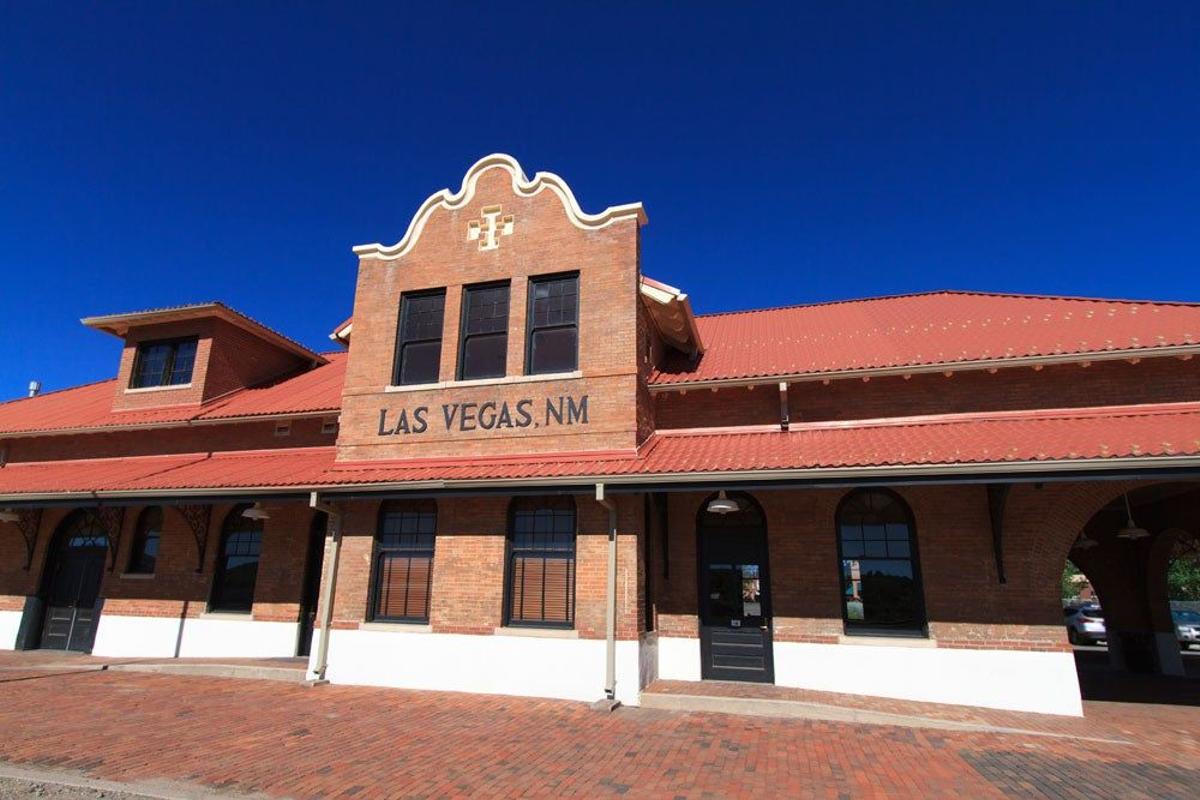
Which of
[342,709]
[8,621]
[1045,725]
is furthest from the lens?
[8,621]

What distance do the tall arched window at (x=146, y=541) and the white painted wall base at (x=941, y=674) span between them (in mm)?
13191

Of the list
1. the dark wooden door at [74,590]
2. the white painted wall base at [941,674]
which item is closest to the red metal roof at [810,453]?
the dark wooden door at [74,590]

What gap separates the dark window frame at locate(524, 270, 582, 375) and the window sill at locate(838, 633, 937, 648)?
5.95 meters

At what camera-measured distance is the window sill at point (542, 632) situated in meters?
9.75

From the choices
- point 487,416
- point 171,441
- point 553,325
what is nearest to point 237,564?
point 171,441

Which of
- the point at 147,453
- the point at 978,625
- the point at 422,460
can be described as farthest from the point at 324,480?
the point at 978,625

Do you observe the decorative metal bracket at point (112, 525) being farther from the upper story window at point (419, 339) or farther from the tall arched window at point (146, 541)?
the upper story window at point (419, 339)

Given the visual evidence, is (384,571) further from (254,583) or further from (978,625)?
(978,625)

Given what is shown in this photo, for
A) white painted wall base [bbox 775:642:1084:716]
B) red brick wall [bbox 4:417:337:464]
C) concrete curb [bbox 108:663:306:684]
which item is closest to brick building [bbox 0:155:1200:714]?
white painted wall base [bbox 775:642:1084:716]

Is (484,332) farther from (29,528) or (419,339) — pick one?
(29,528)

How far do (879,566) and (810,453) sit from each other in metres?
2.27

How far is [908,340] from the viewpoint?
12.4 meters

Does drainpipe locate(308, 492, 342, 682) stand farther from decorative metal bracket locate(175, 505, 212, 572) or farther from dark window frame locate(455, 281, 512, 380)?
decorative metal bracket locate(175, 505, 212, 572)

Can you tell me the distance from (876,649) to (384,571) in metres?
7.84
